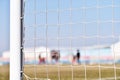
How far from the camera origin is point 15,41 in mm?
1972

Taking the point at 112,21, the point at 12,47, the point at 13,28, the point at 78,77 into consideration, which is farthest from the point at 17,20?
the point at 78,77

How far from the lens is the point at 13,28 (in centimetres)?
198

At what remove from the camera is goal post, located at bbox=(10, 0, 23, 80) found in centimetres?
197

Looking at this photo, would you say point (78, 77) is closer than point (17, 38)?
No

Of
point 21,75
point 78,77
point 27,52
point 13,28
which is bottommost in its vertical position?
point 78,77

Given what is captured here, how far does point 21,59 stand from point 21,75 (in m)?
0.10

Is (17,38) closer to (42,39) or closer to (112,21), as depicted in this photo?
(42,39)

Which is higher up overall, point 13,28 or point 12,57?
point 13,28

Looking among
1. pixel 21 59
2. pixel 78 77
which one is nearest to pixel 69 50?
pixel 21 59

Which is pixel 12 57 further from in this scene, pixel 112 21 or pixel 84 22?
pixel 112 21

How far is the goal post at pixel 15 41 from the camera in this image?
6.46 feet

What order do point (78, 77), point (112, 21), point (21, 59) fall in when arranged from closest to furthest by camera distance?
point (112, 21)
point (21, 59)
point (78, 77)

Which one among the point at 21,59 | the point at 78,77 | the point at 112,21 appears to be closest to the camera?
the point at 112,21

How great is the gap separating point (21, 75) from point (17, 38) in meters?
0.24
